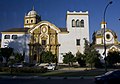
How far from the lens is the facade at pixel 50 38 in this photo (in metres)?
71.6

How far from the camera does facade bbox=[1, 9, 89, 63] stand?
235 feet

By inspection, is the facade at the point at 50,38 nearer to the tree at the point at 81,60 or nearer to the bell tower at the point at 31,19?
the tree at the point at 81,60

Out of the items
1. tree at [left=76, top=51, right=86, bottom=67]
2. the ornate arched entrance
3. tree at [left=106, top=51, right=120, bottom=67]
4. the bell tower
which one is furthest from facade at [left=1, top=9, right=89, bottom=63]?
tree at [left=106, top=51, right=120, bottom=67]

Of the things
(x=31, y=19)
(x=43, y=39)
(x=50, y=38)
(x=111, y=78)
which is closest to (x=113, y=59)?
(x=50, y=38)

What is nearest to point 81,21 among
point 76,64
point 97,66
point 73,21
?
point 73,21

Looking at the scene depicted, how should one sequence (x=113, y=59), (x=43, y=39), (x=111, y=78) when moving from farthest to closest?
(x=43, y=39)
(x=113, y=59)
(x=111, y=78)

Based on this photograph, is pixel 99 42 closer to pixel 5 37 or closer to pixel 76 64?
pixel 76 64

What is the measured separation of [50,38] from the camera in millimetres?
73312

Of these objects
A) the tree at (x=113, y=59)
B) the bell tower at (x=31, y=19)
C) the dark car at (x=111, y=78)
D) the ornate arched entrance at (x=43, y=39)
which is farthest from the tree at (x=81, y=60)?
the dark car at (x=111, y=78)

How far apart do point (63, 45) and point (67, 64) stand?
917cm

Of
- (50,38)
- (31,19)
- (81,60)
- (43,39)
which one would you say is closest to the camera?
(81,60)

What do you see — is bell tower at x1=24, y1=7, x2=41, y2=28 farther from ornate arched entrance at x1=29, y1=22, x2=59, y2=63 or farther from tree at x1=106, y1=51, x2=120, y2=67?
tree at x1=106, y1=51, x2=120, y2=67

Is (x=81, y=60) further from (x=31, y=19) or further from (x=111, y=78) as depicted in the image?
(x=111, y=78)

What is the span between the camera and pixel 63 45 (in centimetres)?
7181
